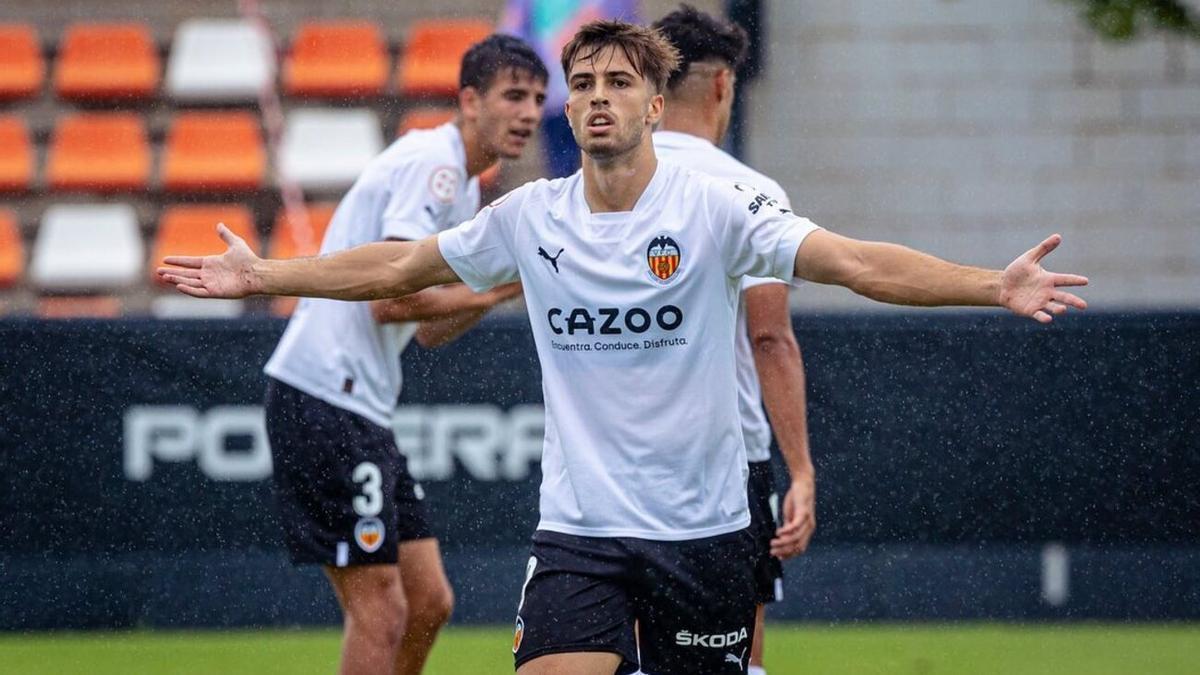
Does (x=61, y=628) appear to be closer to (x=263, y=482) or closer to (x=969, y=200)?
(x=263, y=482)

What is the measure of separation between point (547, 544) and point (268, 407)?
1.89 m

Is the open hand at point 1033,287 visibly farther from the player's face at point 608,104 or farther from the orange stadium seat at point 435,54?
the orange stadium seat at point 435,54

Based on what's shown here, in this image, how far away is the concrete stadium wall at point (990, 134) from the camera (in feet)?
39.2

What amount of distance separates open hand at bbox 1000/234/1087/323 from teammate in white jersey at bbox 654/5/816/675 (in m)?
1.26

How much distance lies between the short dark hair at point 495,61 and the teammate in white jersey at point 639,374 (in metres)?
1.48

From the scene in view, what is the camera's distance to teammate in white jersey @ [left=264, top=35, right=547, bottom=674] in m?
5.93

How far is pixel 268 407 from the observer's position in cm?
617

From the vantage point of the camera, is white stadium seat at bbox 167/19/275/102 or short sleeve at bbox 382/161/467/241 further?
white stadium seat at bbox 167/19/275/102

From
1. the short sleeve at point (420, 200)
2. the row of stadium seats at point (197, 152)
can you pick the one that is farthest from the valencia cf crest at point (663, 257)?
the row of stadium seats at point (197, 152)

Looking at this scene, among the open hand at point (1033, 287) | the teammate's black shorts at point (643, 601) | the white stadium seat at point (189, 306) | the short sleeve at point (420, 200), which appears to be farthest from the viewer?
the white stadium seat at point (189, 306)

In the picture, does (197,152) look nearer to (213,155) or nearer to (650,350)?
(213,155)

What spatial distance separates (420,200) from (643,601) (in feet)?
6.32

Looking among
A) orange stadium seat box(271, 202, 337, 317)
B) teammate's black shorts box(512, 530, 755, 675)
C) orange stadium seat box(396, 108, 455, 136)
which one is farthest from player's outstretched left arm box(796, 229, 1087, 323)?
orange stadium seat box(396, 108, 455, 136)

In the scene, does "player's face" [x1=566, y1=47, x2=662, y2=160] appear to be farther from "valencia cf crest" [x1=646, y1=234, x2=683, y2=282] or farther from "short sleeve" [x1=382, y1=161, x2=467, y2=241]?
"short sleeve" [x1=382, y1=161, x2=467, y2=241]
